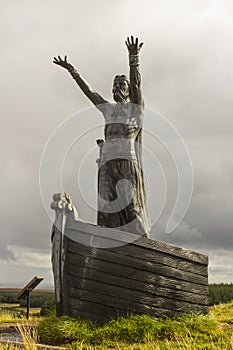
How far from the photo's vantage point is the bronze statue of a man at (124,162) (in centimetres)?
797

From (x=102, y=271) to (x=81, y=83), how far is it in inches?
128

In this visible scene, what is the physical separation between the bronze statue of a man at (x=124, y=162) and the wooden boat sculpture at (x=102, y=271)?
566 millimetres

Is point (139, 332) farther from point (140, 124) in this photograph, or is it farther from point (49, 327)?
point (140, 124)

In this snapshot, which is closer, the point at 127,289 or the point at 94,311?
the point at 94,311

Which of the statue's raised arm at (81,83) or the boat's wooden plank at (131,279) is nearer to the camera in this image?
the boat's wooden plank at (131,279)

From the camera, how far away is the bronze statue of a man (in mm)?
7973

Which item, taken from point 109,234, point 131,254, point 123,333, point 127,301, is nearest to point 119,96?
point 109,234

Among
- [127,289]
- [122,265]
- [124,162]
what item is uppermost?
[124,162]

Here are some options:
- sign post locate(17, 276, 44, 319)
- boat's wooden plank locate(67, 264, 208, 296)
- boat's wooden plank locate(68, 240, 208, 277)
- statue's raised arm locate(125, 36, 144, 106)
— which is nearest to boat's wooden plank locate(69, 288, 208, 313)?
boat's wooden plank locate(67, 264, 208, 296)

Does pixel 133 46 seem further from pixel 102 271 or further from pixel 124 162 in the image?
pixel 102 271

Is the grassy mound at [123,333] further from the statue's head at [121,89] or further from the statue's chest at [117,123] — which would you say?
the statue's head at [121,89]

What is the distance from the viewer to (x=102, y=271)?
7258 millimetres

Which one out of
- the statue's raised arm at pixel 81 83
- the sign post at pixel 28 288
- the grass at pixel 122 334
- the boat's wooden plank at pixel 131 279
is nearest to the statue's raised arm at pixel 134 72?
the statue's raised arm at pixel 81 83

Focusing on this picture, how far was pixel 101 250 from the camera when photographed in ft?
23.9
